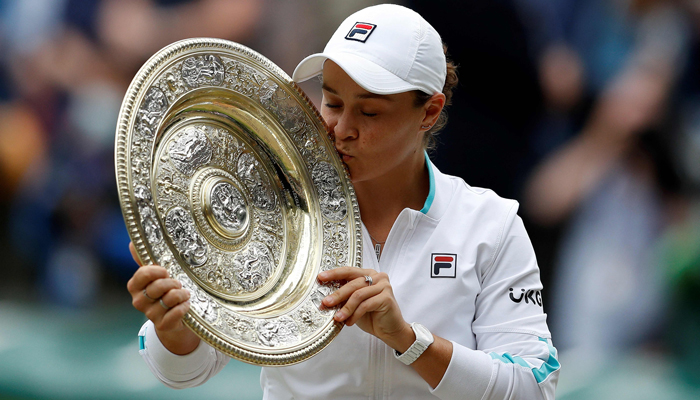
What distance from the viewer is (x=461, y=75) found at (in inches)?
133

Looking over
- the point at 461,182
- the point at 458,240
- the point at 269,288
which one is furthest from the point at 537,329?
the point at 269,288

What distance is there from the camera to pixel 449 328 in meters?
1.47

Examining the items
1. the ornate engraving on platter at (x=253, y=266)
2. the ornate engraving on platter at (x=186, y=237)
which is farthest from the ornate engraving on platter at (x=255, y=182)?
the ornate engraving on platter at (x=186, y=237)

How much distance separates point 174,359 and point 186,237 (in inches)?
11.1

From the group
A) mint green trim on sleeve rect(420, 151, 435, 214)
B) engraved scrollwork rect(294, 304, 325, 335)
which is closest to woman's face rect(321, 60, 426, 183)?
mint green trim on sleeve rect(420, 151, 435, 214)

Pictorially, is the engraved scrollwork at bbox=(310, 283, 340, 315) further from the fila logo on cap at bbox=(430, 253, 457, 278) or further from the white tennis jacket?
the fila logo on cap at bbox=(430, 253, 457, 278)

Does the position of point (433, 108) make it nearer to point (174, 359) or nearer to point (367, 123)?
point (367, 123)

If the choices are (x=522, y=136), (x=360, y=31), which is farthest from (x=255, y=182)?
(x=522, y=136)

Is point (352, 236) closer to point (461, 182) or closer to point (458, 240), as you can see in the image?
point (458, 240)

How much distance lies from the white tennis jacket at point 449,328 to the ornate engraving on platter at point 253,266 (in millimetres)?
163

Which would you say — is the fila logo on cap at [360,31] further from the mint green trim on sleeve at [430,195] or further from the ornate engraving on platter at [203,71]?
the mint green trim on sleeve at [430,195]

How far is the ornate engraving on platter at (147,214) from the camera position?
3.47ft

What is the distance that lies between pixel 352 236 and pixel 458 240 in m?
0.26

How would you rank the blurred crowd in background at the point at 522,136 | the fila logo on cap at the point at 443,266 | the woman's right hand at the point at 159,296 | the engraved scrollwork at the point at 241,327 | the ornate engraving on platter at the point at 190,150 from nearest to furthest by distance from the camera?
1. the woman's right hand at the point at 159,296
2. the engraved scrollwork at the point at 241,327
3. the ornate engraving on platter at the point at 190,150
4. the fila logo on cap at the point at 443,266
5. the blurred crowd in background at the point at 522,136
